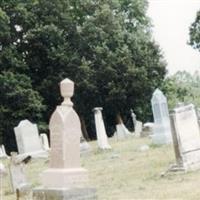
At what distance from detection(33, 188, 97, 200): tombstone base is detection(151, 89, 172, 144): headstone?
985cm

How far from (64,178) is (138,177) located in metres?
3.62

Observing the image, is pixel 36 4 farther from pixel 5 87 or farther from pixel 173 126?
pixel 173 126

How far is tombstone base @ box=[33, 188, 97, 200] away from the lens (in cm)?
823

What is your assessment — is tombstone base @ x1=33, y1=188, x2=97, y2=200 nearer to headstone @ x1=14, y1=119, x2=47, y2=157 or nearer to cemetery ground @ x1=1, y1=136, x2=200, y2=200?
cemetery ground @ x1=1, y1=136, x2=200, y2=200

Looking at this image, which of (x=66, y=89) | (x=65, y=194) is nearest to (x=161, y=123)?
(x=66, y=89)

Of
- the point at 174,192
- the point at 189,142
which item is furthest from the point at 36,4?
the point at 174,192

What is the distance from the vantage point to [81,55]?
118ft

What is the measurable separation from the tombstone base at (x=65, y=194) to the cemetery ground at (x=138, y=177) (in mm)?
1036

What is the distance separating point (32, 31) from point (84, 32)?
318 cm

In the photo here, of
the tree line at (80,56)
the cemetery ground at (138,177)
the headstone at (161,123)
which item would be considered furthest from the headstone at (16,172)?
the tree line at (80,56)

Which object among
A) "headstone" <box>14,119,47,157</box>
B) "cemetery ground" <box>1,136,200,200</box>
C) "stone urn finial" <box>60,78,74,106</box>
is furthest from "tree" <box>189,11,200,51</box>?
"stone urn finial" <box>60,78,74,106</box>

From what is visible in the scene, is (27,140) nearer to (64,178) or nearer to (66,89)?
(66,89)

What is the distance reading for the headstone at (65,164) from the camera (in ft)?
27.5

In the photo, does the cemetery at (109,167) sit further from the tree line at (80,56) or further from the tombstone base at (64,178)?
the tree line at (80,56)
